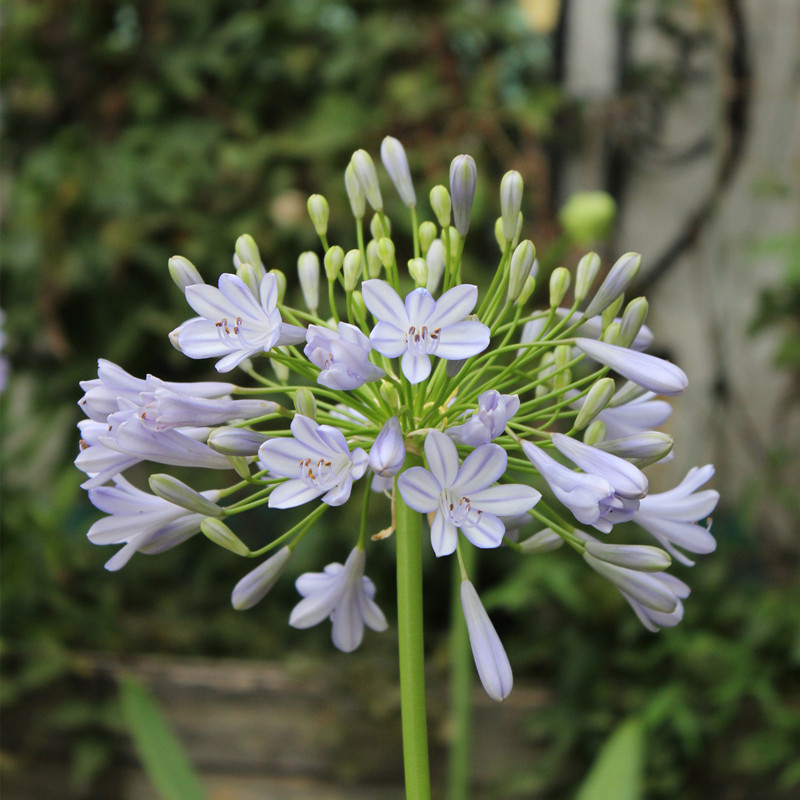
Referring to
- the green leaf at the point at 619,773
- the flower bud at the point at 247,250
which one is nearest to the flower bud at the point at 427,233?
the flower bud at the point at 247,250

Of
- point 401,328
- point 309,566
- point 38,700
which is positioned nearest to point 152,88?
point 309,566

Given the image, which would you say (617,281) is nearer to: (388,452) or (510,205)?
(510,205)

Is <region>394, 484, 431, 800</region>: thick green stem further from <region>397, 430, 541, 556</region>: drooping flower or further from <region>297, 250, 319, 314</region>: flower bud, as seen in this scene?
<region>297, 250, 319, 314</region>: flower bud

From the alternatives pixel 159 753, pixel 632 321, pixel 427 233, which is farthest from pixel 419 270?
pixel 159 753

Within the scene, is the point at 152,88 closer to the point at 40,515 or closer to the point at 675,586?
the point at 40,515

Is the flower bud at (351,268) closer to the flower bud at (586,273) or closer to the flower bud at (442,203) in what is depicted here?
the flower bud at (442,203)

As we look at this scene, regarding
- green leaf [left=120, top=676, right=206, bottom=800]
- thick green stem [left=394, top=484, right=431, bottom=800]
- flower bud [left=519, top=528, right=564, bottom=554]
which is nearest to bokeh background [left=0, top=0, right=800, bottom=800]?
green leaf [left=120, top=676, right=206, bottom=800]
